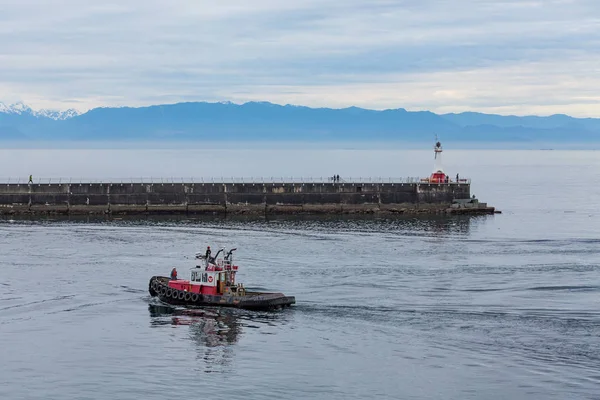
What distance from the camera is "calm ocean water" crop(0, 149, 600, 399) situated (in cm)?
4459

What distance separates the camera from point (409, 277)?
2731 inches

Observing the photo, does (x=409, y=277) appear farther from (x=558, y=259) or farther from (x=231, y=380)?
(x=231, y=380)

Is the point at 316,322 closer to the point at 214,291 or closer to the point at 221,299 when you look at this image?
the point at 221,299

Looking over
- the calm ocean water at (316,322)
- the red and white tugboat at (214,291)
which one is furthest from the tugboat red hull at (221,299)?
the calm ocean water at (316,322)

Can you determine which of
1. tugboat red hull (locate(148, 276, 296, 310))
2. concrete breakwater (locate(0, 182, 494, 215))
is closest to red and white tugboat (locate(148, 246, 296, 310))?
tugboat red hull (locate(148, 276, 296, 310))

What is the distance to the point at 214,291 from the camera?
Answer: 60.0m

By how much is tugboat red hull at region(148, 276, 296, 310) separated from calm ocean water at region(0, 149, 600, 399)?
2.71ft

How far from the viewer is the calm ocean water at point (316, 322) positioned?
4459 centimetres

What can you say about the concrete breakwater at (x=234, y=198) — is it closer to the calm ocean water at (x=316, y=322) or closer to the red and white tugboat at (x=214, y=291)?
the calm ocean water at (x=316, y=322)

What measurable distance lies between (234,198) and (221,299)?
188 ft

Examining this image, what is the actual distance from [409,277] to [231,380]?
26899 mm

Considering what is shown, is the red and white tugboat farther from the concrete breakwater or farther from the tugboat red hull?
the concrete breakwater

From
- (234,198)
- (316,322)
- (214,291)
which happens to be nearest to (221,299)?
(214,291)

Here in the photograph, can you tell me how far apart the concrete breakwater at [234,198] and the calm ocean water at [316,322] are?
21.9 metres
